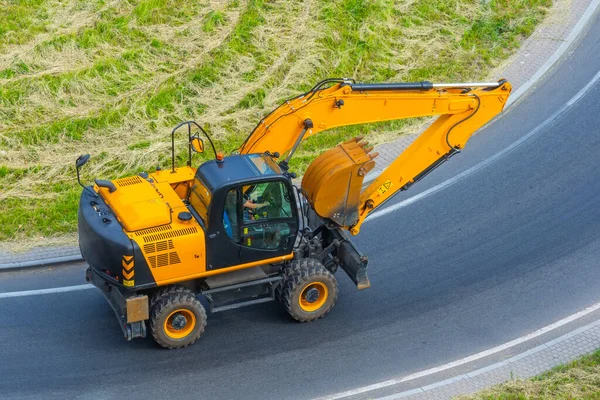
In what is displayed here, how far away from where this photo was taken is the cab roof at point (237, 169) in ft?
39.3

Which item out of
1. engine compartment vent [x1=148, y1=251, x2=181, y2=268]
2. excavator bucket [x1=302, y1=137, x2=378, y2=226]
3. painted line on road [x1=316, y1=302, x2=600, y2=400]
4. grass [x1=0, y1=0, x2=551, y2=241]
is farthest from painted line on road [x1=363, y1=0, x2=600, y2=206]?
engine compartment vent [x1=148, y1=251, x2=181, y2=268]

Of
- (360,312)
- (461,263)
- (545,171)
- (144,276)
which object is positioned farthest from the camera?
(545,171)

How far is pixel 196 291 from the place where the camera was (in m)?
12.6

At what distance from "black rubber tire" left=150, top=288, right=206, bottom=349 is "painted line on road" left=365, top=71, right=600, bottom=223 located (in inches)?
174

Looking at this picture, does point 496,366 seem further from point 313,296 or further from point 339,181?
point 339,181

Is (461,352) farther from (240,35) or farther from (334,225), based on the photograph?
(240,35)

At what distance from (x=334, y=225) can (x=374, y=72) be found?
7.34 meters

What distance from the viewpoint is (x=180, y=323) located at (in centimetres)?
1221

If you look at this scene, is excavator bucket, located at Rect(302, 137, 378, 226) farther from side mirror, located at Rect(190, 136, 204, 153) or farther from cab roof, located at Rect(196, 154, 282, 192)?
side mirror, located at Rect(190, 136, 204, 153)

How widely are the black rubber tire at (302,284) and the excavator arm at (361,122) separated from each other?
785mm

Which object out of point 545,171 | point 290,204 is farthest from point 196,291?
point 545,171

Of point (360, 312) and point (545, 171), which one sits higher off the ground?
point (545, 171)

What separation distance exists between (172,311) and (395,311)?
347 cm

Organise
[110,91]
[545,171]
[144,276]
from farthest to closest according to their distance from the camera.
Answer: [110,91]
[545,171]
[144,276]
